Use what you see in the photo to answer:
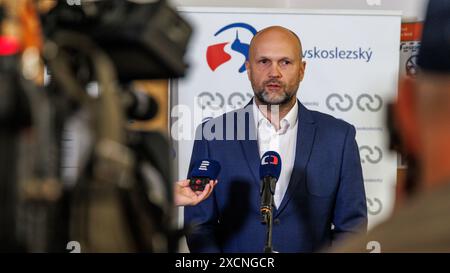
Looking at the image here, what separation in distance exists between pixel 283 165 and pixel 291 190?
14 centimetres

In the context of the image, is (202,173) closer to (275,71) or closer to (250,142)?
(250,142)

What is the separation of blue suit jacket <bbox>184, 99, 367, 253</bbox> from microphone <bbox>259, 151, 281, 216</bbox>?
1.63 ft

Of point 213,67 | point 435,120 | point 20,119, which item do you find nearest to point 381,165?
point 213,67

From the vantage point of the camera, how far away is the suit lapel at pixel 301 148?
3713mm

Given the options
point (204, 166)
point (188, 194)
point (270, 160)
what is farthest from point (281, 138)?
→ point (270, 160)

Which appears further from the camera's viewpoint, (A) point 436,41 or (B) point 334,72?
(B) point 334,72

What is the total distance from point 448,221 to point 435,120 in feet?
0.40

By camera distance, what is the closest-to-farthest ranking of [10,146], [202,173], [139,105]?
[10,146] < [139,105] < [202,173]

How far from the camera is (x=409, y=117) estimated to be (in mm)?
834

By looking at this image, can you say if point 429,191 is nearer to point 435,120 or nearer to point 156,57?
point 435,120

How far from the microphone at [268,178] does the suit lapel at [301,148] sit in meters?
0.56

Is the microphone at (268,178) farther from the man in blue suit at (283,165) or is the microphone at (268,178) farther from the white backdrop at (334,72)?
the white backdrop at (334,72)

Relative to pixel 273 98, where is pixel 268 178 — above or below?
below
